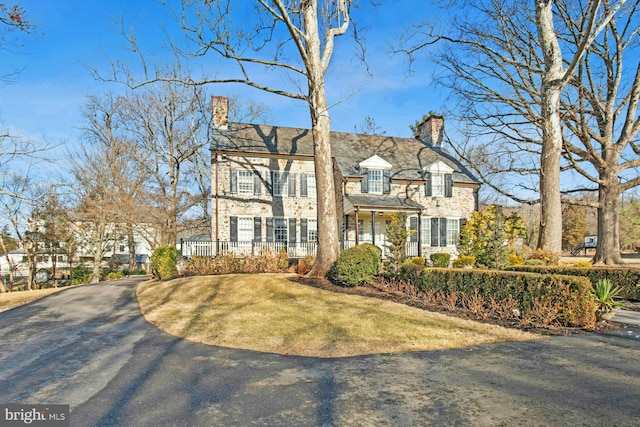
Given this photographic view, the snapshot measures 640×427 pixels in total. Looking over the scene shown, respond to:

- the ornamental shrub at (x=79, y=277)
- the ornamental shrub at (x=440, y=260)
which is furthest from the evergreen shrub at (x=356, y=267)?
the ornamental shrub at (x=79, y=277)

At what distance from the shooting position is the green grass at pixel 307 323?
5.86 meters

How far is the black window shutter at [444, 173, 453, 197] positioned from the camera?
21.5 metres

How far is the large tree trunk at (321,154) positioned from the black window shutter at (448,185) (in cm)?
1141

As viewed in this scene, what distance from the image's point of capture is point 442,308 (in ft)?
27.0

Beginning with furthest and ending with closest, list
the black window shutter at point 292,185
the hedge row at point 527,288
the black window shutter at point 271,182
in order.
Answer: the black window shutter at point 292,185 < the black window shutter at point 271,182 < the hedge row at point 527,288

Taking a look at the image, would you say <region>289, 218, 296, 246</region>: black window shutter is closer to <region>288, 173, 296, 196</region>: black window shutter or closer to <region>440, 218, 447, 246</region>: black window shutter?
<region>288, 173, 296, 196</region>: black window shutter

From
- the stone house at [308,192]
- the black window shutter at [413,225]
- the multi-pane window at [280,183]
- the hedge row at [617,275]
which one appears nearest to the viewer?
the hedge row at [617,275]

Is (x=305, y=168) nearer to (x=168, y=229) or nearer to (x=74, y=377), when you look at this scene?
(x=168, y=229)

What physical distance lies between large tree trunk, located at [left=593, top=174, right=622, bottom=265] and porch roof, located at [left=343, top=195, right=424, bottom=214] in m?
7.62

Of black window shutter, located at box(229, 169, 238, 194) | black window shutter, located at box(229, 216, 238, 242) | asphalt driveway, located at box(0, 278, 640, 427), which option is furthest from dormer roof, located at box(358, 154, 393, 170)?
asphalt driveway, located at box(0, 278, 640, 427)

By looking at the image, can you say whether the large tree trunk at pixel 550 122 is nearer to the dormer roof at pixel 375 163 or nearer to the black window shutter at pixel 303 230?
the dormer roof at pixel 375 163

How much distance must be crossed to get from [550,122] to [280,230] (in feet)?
43.1

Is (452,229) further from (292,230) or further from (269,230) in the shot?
(269,230)

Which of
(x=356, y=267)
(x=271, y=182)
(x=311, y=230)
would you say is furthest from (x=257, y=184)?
(x=356, y=267)
